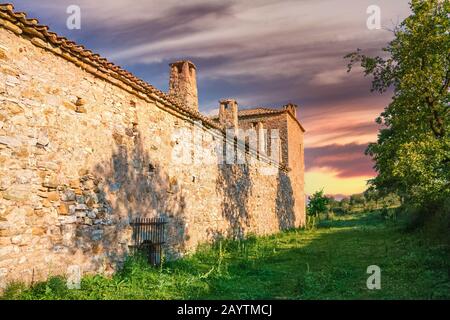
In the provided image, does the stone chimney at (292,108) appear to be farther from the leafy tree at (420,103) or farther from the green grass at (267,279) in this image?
the green grass at (267,279)

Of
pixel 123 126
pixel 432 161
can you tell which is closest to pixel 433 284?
pixel 432 161

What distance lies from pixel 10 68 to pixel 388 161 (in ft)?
32.8

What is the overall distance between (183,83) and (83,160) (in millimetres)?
7161

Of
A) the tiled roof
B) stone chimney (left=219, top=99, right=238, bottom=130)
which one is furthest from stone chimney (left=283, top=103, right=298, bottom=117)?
the tiled roof

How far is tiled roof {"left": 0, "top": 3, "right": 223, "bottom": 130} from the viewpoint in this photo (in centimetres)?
559

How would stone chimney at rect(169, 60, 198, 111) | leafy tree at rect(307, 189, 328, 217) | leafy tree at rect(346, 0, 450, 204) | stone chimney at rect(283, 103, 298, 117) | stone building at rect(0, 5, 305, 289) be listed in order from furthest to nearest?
leafy tree at rect(307, 189, 328, 217) < stone chimney at rect(283, 103, 298, 117) < stone chimney at rect(169, 60, 198, 111) < leafy tree at rect(346, 0, 450, 204) < stone building at rect(0, 5, 305, 289)

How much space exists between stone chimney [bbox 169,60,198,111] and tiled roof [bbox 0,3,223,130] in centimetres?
372

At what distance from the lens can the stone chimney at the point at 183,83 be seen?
1345 centimetres

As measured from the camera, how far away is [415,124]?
37.8ft

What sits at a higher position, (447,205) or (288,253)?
(447,205)

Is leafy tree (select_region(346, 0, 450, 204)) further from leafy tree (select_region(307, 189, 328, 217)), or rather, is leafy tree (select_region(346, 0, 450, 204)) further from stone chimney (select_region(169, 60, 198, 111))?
leafy tree (select_region(307, 189, 328, 217))

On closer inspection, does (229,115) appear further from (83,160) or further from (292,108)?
(292,108)

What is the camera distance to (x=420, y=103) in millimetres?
11555
